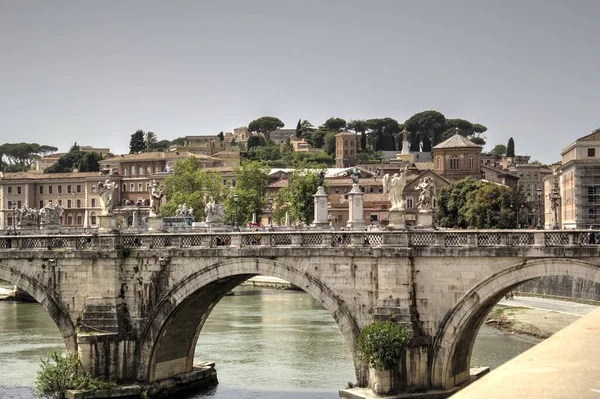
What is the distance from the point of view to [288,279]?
3662 centimetres

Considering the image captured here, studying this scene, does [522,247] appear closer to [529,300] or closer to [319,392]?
[319,392]

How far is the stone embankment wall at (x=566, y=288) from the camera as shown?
202 ft

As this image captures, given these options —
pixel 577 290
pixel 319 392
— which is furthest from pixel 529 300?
pixel 319 392

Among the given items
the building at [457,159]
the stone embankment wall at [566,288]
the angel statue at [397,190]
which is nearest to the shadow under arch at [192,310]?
the angel statue at [397,190]

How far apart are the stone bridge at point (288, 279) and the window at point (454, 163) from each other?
9557 centimetres

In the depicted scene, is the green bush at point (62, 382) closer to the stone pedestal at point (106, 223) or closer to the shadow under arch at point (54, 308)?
the shadow under arch at point (54, 308)

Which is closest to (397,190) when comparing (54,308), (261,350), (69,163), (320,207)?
(54,308)

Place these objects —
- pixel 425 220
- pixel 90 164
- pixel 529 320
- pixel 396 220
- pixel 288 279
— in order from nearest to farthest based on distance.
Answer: pixel 396 220 → pixel 288 279 → pixel 425 220 → pixel 529 320 → pixel 90 164

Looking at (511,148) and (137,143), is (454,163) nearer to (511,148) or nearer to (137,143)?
(511,148)

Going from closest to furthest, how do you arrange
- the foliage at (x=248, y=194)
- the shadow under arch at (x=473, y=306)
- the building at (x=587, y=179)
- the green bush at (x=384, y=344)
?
the shadow under arch at (x=473, y=306) < the green bush at (x=384, y=344) < the building at (x=587, y=179) < the foliage at (x=248, y=194)

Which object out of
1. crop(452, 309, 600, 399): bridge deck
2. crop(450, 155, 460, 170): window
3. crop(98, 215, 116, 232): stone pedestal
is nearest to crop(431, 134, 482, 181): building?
crop(450, 155, 460, 170): window

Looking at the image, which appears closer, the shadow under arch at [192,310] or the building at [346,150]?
the shadow under arch at [192,310]

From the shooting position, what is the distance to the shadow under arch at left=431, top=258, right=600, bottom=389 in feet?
106

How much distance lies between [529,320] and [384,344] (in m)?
27.2
